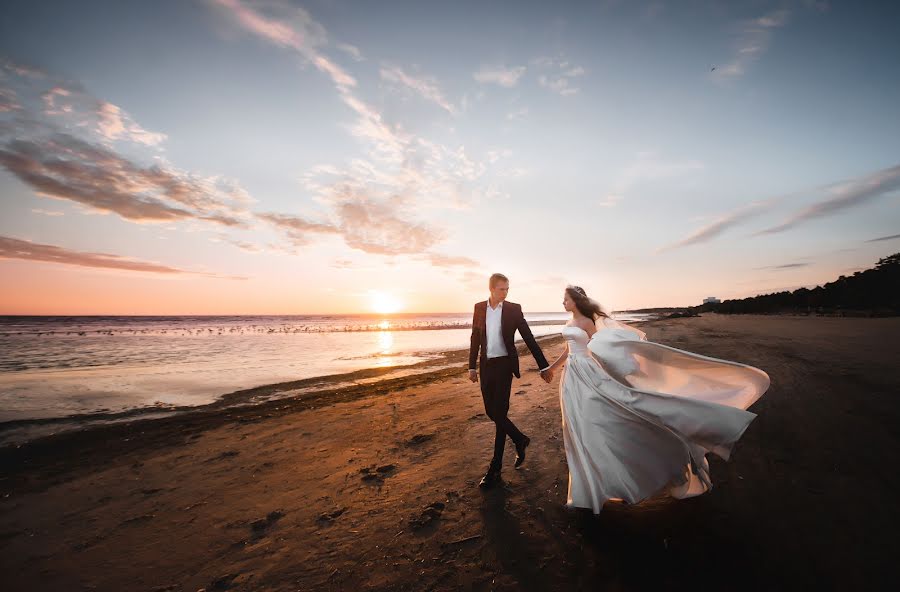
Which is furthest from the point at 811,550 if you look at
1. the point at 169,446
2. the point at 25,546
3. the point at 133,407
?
the point at 133,407

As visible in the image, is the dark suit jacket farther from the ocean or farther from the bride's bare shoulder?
the ocean

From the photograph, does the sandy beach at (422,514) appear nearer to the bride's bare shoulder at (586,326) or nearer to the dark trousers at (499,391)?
the dark trousers at (499,391)

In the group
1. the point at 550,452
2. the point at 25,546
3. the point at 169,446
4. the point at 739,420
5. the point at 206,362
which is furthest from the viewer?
the point at 206,362

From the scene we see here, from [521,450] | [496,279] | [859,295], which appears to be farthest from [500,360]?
[859,295]

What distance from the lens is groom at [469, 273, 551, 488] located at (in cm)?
465

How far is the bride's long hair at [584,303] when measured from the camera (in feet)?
15.0

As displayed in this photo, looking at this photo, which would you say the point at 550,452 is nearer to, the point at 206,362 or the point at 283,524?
the point at 283,524

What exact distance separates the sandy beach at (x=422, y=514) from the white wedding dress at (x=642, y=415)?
44 cm

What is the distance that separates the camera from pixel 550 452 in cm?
532

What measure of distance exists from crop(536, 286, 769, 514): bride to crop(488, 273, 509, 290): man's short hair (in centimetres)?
121

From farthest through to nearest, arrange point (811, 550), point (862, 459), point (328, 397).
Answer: point (328, 397), point (862, 459), point (811, 550)

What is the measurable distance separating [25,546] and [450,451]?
16.3 ft

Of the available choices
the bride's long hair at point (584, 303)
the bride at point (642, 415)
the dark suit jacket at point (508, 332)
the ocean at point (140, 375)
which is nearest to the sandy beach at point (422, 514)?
the bride at point (642, 415)

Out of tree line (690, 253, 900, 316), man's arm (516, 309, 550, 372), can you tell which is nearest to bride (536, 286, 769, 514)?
man's arm (516, 309, 550, 372)
